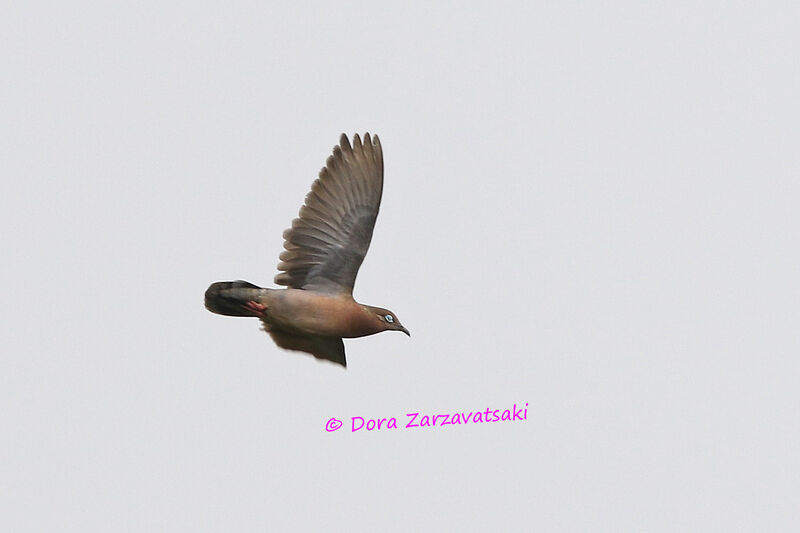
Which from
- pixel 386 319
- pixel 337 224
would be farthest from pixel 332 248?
pixel 386 319

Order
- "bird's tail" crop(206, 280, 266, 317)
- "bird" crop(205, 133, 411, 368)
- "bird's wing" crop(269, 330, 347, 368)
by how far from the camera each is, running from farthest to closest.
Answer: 1. "bird's wing" crop(269, 330, 347, 368)
2. "bird" crop(205, 133, 411, 368)
3. "bird's tail" crop(206, 280, 266, 317)

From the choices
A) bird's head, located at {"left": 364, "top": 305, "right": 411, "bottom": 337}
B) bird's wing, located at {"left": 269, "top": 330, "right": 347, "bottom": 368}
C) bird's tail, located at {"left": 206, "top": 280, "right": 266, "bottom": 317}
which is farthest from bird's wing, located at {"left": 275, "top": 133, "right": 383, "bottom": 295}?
bird's wing, located at {"left": 269, "top": 330, "right": 347, "bottom": 368}

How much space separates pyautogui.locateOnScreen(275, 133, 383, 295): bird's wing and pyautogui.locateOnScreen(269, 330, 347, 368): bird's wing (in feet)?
2.18

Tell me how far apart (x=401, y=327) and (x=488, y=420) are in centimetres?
138

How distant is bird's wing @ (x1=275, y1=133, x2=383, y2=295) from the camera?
1251cm

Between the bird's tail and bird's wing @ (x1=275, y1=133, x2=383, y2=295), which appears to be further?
bird's wing @ (x1=275, y1=133, x2=383, y2=295)

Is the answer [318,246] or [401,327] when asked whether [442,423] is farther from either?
[318,246]

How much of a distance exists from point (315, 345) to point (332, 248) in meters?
1.18

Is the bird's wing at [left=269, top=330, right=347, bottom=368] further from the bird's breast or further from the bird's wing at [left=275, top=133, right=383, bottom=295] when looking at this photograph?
the bird's wing at [left=275, top=133, right=383, bottom=295]

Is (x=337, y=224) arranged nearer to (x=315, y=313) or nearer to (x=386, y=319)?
(x=315, y=313)

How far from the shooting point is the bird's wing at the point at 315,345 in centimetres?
1293

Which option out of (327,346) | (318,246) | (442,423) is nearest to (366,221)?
(318,246)

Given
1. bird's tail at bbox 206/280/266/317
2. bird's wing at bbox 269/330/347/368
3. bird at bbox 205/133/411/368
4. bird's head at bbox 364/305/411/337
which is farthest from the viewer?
bird's wing at bbox 269/330/347/368

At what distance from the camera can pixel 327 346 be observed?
13133mm
